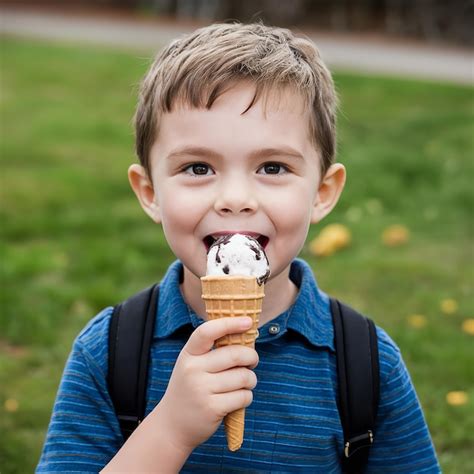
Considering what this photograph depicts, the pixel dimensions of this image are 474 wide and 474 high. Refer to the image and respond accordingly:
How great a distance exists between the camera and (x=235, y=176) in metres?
2.39

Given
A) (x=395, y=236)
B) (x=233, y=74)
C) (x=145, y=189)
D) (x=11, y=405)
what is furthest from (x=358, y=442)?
(x=395, y=236)

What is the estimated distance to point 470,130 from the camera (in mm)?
9344

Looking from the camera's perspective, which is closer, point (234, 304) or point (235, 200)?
point (234, 304)

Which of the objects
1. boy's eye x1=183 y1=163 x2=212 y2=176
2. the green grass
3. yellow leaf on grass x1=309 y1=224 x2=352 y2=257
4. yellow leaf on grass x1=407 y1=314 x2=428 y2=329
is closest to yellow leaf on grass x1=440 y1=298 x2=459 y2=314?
the green grass

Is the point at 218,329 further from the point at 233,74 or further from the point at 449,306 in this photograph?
the point at 449,306

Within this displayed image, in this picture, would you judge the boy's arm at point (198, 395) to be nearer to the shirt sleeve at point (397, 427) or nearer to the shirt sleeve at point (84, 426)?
the shirt sleeve at point (84, 426)

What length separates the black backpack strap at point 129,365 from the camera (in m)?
2.55

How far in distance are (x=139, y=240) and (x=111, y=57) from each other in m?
8.59

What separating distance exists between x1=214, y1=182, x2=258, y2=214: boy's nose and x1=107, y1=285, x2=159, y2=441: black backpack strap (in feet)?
1.58

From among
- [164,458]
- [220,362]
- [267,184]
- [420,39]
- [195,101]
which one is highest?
[420,39]

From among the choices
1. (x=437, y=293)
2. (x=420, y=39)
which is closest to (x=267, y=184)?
(x=437, y=293)

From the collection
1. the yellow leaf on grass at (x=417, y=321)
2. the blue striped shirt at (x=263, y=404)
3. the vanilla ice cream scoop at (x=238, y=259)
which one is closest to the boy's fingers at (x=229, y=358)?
the vanilla ice cream scoop at (x=238, y=259)

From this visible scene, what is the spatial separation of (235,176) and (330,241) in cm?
410

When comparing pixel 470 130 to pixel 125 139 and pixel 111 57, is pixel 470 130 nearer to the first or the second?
pixel 125 139
